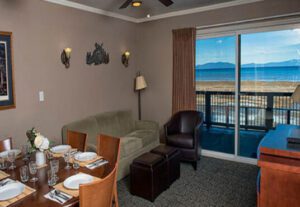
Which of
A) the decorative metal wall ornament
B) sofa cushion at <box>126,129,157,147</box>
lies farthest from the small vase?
the decorative metal wall ornament

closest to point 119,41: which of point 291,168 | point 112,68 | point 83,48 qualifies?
point 112,68

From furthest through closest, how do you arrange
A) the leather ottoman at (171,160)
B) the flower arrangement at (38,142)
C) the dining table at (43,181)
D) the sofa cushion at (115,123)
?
the sofa cushion at (115,123) < the leather ottoman at (171,160) < the flower arrangement at (38,142) < the dining table at (43,181)

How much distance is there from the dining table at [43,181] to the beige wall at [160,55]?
3.00m

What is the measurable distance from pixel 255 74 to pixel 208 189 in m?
2.15

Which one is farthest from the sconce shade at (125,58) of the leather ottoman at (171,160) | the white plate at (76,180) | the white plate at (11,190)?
the white plate at (11,190)

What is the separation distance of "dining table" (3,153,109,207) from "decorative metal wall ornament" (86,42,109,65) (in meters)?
2.22

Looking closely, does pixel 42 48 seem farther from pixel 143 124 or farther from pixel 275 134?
pixel 275 134

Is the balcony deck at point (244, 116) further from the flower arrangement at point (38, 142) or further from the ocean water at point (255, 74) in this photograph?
the flower arrangement at point (38, 142)

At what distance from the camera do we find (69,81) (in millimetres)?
3861

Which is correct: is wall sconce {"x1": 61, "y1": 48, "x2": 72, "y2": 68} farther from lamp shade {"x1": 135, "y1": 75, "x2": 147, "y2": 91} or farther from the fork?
the fork

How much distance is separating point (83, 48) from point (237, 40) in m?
2.69

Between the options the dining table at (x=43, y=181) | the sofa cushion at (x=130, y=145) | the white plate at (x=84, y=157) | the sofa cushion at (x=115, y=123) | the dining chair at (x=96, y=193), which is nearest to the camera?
the dining chair at (x=96, y=193)

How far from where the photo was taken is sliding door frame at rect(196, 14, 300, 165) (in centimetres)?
379

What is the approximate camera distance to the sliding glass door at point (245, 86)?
389 cm
